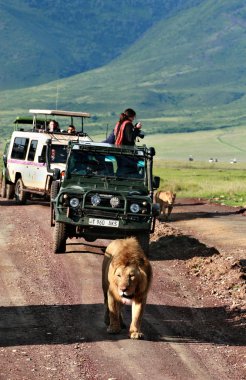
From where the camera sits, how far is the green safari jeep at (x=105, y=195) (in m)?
15.4

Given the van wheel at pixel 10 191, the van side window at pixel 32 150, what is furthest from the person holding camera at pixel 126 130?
the van wheel at pixel 10 191

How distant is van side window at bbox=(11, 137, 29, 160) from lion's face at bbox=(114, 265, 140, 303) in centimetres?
1618

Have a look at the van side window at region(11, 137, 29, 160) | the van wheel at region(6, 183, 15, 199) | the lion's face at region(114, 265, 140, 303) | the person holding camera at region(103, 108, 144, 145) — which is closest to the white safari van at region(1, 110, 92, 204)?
the van side window at region(11, 137, 29, 160)

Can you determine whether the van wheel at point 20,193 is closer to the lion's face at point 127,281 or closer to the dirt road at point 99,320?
the dirt road at point 99,320

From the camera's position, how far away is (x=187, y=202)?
3322 cm

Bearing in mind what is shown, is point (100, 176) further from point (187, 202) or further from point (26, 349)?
point (187, 202)

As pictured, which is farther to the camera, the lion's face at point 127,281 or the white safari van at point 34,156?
the white safari van at point 34,156

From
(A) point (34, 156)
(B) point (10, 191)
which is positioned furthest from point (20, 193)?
(B) point (10, 191)

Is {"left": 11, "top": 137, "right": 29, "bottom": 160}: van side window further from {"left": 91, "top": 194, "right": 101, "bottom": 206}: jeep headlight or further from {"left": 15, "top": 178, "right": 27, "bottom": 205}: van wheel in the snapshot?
{"left": 91, "top": 194, "right": 101, "bottom": 206}: jeep headlight

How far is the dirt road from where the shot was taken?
9336mm

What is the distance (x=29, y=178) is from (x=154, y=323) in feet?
48.8

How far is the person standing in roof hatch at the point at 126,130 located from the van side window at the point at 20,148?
8755mm

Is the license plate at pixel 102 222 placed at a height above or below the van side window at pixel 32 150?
below

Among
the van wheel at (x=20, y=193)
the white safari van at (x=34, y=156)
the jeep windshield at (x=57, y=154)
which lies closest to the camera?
the jeep windshield at (x=57, y=154)
